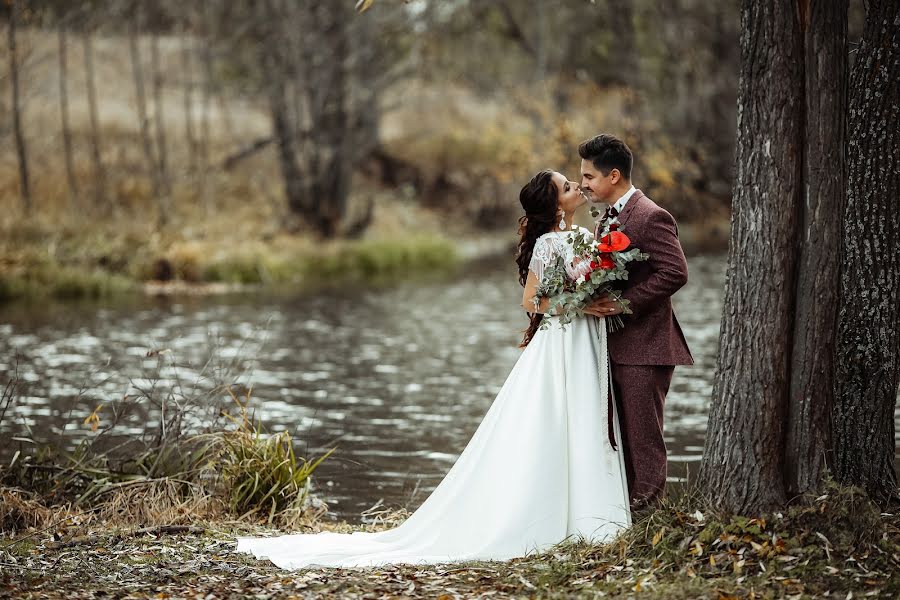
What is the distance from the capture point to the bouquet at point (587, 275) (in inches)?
224

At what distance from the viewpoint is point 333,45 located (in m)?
29.0

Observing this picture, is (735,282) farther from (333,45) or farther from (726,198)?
(726,198)

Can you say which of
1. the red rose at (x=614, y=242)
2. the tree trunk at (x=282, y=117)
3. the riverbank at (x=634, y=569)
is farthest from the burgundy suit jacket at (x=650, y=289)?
the tree trunk at (x=282, y=117)

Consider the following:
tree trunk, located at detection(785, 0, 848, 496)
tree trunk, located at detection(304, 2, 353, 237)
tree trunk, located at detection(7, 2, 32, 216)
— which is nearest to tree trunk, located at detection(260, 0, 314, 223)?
A: tree trunk, located at detection(304, 2, 353, 237)

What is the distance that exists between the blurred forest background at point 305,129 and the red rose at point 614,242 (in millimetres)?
17631

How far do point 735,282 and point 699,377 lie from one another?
26.4ft

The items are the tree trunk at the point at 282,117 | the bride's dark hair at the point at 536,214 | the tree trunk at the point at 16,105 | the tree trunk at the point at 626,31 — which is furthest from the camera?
the tree trunk at the point at 626,31

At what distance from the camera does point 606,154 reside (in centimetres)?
593

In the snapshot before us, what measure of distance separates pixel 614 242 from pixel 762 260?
76cm

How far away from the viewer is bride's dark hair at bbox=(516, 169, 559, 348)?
6.16 meters

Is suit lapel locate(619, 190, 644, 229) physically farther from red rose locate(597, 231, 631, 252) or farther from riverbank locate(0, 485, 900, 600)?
riverbank locate(0, 485, 900, 600)

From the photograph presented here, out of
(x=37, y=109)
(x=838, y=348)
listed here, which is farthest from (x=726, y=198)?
(x=838, y=348)

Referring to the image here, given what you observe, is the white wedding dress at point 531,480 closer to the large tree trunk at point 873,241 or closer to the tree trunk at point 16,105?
the large tree trunk at point 873,241

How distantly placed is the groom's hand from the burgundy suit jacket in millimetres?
94
